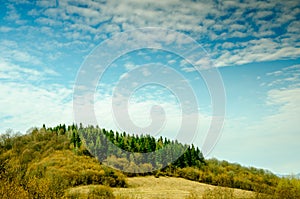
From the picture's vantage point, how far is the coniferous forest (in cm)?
6031

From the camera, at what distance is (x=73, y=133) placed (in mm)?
81562

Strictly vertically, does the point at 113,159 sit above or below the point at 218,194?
above

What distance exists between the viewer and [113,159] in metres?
69.0

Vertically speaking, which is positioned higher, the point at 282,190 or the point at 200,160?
the point at 200,160

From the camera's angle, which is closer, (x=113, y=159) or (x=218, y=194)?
(x=218, y=194)

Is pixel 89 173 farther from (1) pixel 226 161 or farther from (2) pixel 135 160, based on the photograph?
(1) pixel 226 161

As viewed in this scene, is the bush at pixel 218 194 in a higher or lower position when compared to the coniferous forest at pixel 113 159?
lower

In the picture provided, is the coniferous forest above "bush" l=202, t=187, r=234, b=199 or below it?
above

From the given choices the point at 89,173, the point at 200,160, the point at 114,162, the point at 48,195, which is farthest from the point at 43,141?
the point at 48,195

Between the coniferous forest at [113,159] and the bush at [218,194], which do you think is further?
the coniferous forest at [113,159]

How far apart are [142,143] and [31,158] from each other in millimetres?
26663

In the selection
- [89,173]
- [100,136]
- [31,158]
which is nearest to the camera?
[89,173]

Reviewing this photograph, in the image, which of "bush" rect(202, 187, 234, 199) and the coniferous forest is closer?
"bush" rect(202, 187, 234, 199)

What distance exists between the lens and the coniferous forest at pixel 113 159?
6031cm
